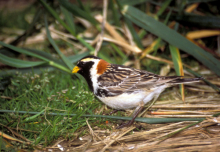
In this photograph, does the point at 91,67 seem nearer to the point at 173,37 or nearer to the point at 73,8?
the point at 73,8

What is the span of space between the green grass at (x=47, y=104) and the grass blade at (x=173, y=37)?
188 centimetres

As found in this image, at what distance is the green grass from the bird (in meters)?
0.37

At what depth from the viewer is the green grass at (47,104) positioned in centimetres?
364

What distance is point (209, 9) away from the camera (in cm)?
548

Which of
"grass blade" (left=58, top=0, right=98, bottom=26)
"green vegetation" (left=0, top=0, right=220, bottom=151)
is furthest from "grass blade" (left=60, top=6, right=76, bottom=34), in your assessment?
"grass blade" (left=58, top=0, right=98, bottom=26)

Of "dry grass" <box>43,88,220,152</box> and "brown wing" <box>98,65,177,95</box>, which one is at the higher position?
"brown wing" <box>98,65,177,95</box>

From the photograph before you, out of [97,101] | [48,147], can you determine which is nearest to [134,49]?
[97,101]

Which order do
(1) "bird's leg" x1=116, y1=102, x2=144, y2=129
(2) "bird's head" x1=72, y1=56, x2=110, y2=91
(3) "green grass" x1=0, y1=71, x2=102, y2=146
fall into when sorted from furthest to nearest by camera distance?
(2) "bird's head" x1=72, y1=56, x2=110, y2=91
(1) "bird's leg" x1=116, y1=102, x2=144, y2=129
(3) "green grass" x1=0, y1=71, x2=102, y2=146

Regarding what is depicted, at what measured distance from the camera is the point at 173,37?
4.57 meters

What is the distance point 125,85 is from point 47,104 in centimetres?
146

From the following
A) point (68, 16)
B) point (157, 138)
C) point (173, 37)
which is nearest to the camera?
A: point (157, 138)

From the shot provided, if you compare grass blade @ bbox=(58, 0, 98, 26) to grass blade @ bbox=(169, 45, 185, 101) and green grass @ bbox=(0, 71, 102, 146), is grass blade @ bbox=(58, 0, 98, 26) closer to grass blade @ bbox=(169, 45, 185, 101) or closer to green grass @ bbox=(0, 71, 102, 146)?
green grass @ bbox=(0, 71, 102, 146)

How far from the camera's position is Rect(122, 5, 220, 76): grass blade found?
4374mm

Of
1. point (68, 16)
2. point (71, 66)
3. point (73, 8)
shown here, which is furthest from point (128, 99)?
point (68, 16)
